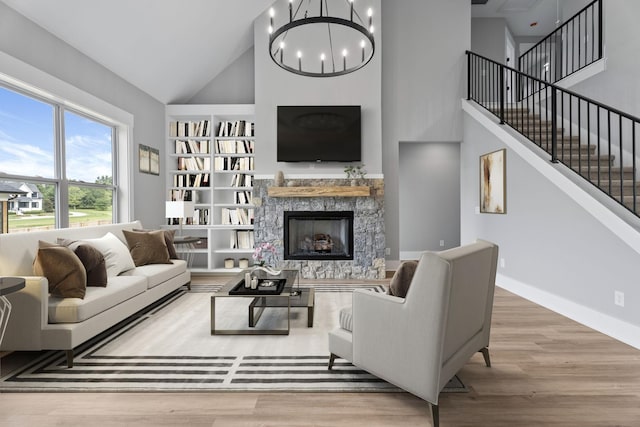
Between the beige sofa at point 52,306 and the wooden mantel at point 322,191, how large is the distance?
8.04 ft

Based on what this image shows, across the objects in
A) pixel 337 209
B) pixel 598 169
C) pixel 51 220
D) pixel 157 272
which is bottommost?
pixel 157 272

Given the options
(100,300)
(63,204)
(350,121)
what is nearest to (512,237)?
(350,121)

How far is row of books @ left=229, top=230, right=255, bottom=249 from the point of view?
19.3ft

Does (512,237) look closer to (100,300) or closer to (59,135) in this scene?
(100,300)

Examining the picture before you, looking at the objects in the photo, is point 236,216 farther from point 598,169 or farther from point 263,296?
point 598,169

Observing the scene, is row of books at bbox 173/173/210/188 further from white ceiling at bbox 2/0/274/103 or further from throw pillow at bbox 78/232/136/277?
throw pillow at bbox 78/232/136/277

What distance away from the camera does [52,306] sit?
250 centimetres

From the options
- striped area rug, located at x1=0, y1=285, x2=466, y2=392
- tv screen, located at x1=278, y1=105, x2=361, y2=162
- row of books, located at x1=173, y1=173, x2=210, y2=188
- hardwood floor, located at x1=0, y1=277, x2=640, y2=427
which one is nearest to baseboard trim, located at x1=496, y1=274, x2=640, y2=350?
hardwood floor, located at x1=0, y1=277, x2=640, y2=427


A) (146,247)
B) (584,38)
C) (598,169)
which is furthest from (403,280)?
(584,38)

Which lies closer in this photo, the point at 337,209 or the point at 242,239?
the point at 337,209

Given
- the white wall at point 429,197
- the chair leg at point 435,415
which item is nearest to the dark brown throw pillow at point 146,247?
the chair leg at point 435,415

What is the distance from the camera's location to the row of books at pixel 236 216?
19.3 ft

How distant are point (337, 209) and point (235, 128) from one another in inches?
89.4

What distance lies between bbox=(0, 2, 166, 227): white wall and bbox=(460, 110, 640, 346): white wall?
5.17 metres
